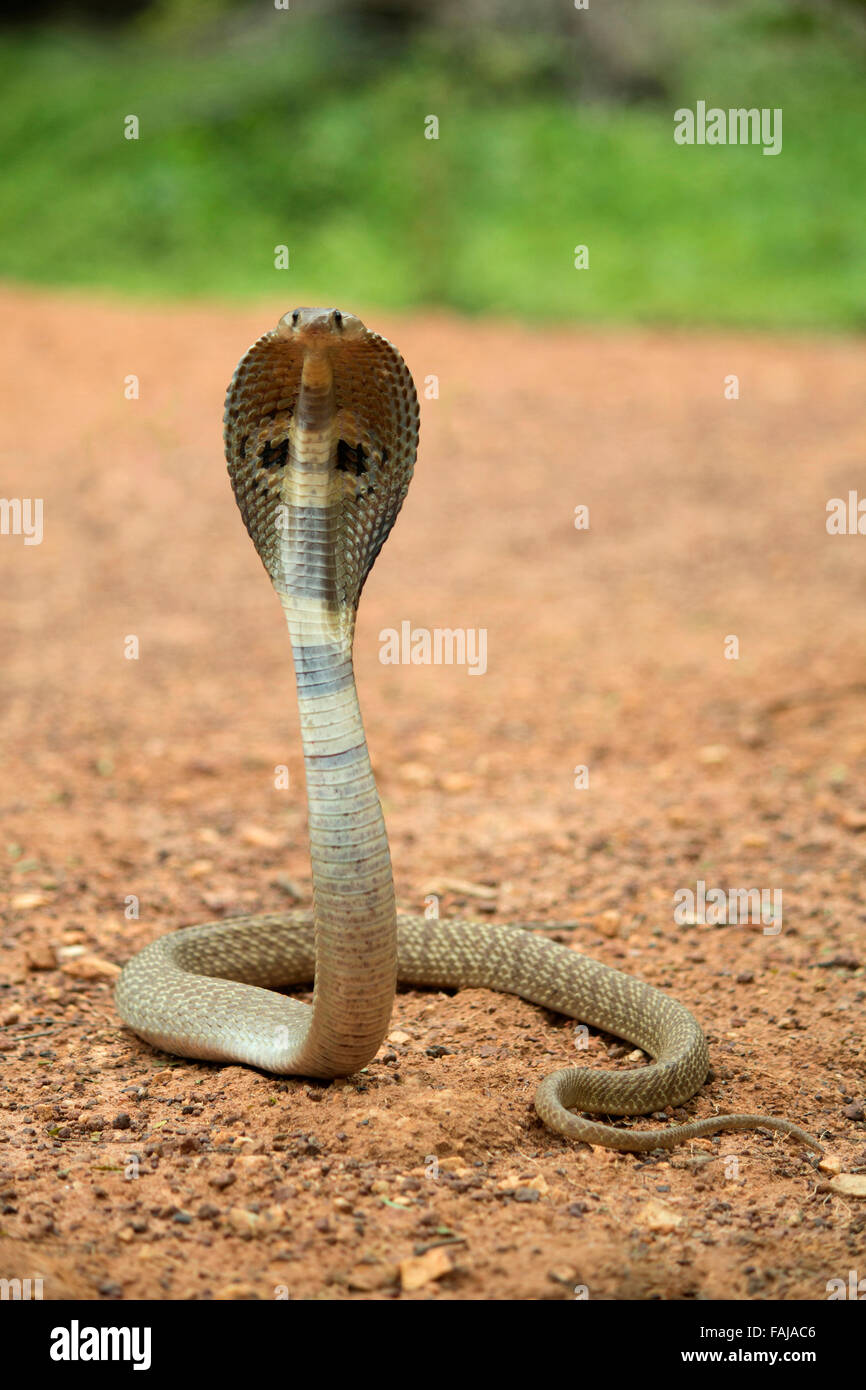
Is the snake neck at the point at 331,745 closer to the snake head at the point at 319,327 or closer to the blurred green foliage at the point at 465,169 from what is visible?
the snake head at the point at 319,327

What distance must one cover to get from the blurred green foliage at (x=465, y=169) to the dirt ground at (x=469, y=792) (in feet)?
5.27

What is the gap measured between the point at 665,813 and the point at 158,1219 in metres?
3.99

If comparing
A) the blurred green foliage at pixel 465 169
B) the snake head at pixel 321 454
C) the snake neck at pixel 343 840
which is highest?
the blurred green foliage at pixel 465 169

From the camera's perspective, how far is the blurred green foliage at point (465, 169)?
17.6 meters


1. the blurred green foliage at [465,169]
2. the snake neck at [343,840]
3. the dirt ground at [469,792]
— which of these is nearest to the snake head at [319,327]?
the snake neck at [343,840]

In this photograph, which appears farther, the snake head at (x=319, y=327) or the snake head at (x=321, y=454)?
the snake head at (x=321, y=454)

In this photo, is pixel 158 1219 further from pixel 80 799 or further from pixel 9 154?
pixel 9 154

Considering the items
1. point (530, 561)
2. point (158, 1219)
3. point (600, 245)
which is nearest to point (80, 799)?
point (158, 1219)

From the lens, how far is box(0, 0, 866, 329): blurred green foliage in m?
17.6

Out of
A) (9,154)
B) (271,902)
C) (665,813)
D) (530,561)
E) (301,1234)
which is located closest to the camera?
(301,1234)

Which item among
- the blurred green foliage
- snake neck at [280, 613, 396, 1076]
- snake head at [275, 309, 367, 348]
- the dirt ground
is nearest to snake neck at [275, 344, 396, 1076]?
snake neck at [280, 613, 396, 1076]

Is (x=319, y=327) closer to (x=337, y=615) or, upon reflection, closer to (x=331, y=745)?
(x=337, y=615)

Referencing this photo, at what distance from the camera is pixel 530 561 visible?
1141 centimetres

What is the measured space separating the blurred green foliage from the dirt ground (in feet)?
5.27
